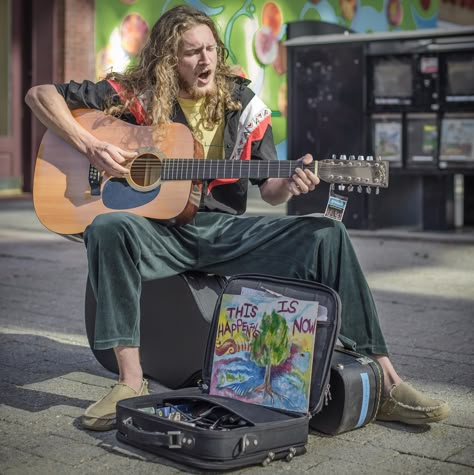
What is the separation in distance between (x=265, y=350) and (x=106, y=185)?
93 centimetres

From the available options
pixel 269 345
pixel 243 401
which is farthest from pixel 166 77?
pixel 243 401

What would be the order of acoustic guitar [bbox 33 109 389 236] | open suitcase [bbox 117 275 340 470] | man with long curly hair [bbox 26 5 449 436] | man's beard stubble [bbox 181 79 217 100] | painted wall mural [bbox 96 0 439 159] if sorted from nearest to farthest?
open suitcase [bbox 117 275 340 470], man with long curly hair [bbox 26 5 449 436], acoustic guitar [bbox 33 109 389 236], man's beard stubble [bbox 181 79 217 100], painted wall mural [bbox 96 0 439 159]

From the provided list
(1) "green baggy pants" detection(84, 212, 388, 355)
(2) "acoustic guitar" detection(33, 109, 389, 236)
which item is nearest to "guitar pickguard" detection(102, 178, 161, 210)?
(2) "acoustic guitar" detection(33, 109, 389, 236)

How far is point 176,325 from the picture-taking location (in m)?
3.56

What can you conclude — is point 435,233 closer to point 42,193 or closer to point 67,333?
point 67,333

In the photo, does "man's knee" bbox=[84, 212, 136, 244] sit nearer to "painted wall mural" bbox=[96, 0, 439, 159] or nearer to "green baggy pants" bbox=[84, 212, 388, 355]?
"green baggy pants" bbox=[84, 212, 388, 355]

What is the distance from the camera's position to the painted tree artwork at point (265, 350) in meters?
3.02

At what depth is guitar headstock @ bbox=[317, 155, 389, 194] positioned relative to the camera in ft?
10.7

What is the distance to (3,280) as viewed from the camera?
21.0 feet

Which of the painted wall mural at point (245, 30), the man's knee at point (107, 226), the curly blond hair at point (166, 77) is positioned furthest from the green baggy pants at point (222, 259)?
the painted wall mural at point (245, 30)

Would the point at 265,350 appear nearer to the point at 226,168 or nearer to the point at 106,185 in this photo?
the point at 226,168

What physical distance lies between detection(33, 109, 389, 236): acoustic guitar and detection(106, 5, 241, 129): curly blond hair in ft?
0.30

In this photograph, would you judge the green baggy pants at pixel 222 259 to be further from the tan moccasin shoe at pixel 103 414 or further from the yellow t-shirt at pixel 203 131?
the yellow t-shirt at pixel 203 131

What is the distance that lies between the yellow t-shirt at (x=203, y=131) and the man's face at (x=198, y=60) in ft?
0.15
